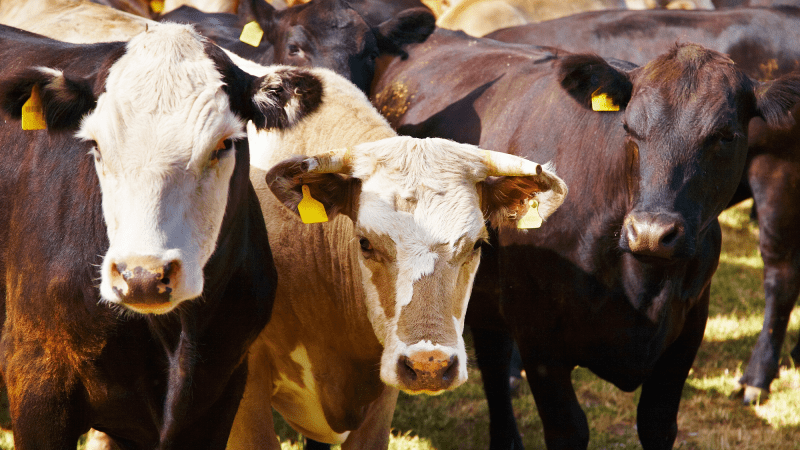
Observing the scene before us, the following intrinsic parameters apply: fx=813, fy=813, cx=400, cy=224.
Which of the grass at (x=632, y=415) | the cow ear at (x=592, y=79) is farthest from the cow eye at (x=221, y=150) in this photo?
the grass at (x=632, y=415)

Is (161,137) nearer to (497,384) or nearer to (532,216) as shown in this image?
(532,216)

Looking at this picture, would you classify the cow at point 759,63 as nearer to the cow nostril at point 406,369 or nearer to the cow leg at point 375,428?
the cow leg at point 375,428

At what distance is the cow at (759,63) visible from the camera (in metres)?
5.32

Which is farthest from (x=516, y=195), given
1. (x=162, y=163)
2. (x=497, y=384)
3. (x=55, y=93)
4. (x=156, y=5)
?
(x=156, y=5)

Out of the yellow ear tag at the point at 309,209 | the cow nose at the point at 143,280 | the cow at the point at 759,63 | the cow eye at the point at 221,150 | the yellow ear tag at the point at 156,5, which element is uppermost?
the cow eye at the point at 221,150

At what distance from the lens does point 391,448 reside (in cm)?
444

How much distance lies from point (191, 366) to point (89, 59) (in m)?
1.14

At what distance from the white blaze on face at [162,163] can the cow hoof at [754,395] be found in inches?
158

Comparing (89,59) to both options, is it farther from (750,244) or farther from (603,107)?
(750,244)

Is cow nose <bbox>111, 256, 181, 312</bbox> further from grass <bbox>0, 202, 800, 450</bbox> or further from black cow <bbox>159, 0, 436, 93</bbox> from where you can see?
black cow <bbox>159, 0, 436, 93</bbox>

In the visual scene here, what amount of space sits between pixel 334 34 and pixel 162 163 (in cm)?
346

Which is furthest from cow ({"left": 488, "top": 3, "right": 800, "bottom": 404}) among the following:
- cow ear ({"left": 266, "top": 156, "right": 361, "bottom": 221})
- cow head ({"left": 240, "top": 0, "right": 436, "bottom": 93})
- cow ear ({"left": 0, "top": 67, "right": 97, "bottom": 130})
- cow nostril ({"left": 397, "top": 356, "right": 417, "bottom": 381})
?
cow ear ({"left": 0, "top": 67, "right": 97, "bottom": 130})

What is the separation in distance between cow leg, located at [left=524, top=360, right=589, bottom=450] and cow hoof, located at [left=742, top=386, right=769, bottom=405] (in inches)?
79.2

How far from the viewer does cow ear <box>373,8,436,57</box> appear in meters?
5.77
